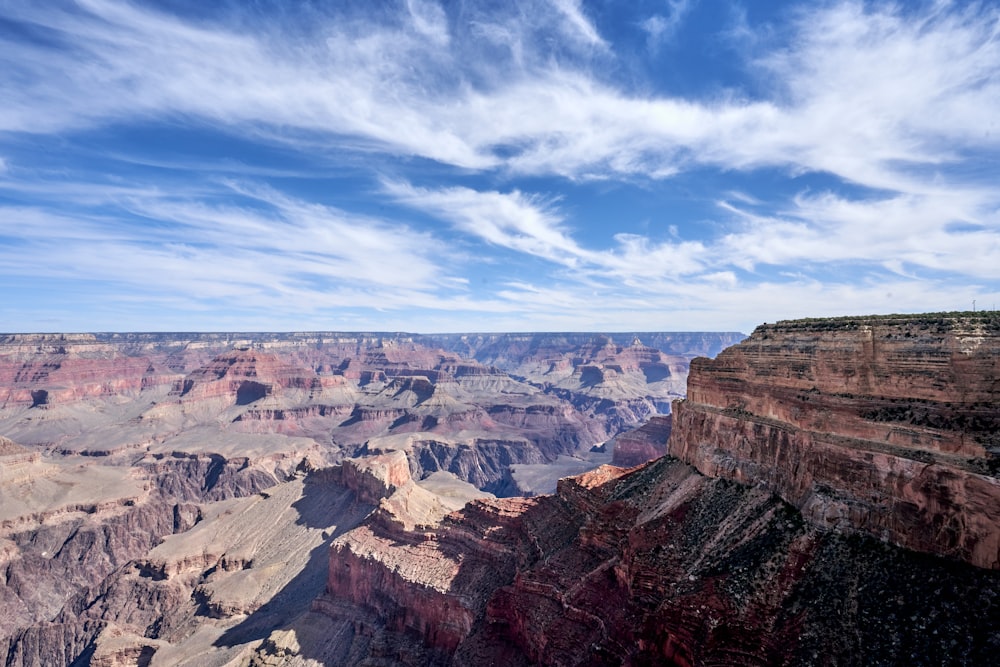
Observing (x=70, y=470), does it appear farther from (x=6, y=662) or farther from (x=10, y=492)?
(x=6, y=662)

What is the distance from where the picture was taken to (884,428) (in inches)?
1088

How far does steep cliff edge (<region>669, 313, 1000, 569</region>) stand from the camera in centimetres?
2403

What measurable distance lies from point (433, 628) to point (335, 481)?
187 feet

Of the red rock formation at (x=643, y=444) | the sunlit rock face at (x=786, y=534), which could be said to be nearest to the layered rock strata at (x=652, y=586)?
the sunlit rock face at (x=786, y=534)

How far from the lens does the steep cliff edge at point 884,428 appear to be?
24.0 metres

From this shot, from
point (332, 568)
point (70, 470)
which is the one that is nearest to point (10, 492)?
point (70, 470)

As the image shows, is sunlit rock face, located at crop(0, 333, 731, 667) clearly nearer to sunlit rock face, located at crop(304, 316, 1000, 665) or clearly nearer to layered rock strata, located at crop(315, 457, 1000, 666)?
layered rock strata, located at crop(315, 457, 1000, 666)

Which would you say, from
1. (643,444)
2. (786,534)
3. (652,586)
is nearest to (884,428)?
(786,534)

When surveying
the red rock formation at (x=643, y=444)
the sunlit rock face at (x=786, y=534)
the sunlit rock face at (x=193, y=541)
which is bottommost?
the sunlit rock face at (x=193, y=541)

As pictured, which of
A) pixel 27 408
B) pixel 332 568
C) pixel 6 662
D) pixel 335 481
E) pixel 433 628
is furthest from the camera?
pixel 27 408

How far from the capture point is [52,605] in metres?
88.2

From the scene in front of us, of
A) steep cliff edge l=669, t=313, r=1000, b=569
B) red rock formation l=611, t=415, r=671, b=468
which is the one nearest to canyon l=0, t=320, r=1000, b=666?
steep cliff edge l=669, t=313, r=1000, b=569

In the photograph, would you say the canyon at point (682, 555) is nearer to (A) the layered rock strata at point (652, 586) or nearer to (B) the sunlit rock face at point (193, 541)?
(A) the layered rock strata at point (652, 586)

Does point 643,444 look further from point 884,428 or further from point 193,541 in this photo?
point 884,428
